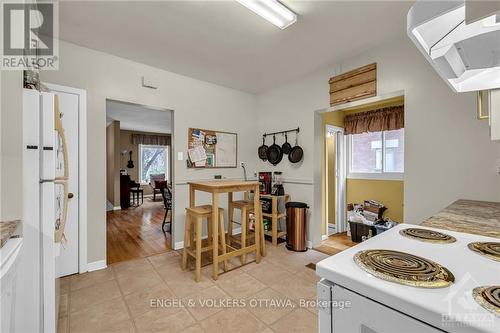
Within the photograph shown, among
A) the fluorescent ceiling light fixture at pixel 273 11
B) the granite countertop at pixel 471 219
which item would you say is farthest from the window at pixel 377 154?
the fluorescent ceiling light fixture at pixel 273 11

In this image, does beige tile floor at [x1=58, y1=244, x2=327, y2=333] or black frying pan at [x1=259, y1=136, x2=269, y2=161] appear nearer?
beige tile floor at [x1=58, y1=244, x2=327, y2=333]

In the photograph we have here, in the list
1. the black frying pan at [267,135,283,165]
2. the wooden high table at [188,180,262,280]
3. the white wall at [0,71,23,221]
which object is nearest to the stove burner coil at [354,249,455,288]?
the wooden high table at [188,180,262,280]

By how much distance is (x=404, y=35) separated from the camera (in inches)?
87.7

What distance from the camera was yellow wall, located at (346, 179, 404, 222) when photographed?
3662mm

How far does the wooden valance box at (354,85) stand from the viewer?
8.24 feet

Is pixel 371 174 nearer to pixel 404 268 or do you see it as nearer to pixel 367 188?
pixel 367 188

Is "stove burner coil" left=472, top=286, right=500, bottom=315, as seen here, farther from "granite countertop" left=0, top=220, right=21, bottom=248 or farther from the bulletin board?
the bulletin board

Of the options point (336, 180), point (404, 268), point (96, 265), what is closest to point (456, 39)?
point (404, 268)

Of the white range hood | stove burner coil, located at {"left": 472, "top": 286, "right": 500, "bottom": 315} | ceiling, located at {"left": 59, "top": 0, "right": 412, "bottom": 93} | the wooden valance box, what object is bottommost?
stove burner coil, located at {"left": 472, "top": 286, "right": 500, "bottom": 315}

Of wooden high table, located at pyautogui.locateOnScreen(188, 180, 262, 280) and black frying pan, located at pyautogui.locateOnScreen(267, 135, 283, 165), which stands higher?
black frying pan, located at pyautogui.locateOnScreen(267, 135, 283, 165)

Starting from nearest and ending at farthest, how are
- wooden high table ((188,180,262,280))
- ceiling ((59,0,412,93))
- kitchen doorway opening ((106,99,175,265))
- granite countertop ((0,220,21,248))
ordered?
granite countertop ((0,220,21,248)), ceiling ((59,0,412,93)), wooden high table ((188,180,262,280)), kitchen doorway opening ((106,99,175,265))

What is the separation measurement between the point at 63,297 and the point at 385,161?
184 inches

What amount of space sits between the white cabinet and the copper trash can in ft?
7.07

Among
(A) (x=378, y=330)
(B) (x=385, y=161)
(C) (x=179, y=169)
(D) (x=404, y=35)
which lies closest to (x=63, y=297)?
(C) (x=179, y=169)
